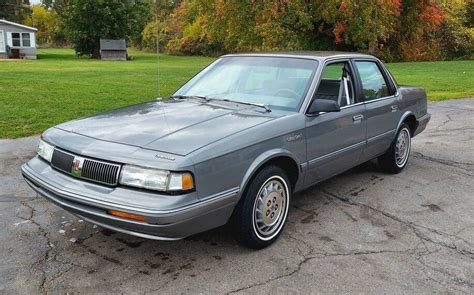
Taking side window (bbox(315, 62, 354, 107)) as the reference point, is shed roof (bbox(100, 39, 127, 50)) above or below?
above

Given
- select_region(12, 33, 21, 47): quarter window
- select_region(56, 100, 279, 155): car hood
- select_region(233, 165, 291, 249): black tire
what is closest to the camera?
→ select_region(56, 100, 279, 155): car hood

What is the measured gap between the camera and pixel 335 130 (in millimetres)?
4523

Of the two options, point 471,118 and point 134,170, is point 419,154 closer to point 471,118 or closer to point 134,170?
point 471,118

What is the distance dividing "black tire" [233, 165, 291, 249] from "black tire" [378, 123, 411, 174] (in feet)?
7.59

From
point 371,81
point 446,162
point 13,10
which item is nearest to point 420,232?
point 371,81

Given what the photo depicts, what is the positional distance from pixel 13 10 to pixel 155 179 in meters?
57.7

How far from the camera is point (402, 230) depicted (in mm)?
4215

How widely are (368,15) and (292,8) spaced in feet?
14.0

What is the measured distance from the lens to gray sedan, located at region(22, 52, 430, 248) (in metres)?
3.14

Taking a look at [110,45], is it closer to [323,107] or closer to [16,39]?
[16,39]

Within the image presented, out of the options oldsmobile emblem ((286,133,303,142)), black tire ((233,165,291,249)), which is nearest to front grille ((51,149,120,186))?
black tire ((233,165,291,249))

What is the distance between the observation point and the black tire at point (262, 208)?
3588 millimetres

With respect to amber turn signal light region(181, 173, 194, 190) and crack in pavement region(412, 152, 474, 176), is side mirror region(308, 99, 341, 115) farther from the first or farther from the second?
crack in pavement region(412, 152, 474, 176)

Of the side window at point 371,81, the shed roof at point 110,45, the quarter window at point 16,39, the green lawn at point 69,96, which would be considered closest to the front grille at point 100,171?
the side window at point 371,81
